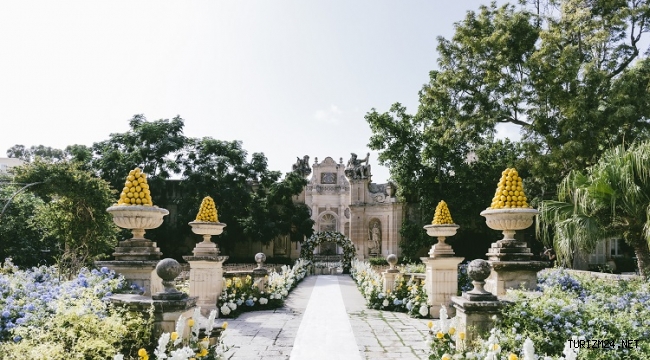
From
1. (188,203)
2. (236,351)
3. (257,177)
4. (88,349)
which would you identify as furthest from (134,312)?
(257,177)

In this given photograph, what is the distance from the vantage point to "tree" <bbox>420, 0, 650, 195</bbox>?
14617mm

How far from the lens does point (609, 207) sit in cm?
905

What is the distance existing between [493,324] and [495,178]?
65.8 feet

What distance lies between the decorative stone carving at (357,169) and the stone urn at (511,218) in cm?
2217

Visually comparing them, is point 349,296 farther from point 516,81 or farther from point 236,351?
point 516,81

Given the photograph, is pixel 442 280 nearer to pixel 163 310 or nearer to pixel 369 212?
pixel 163 310

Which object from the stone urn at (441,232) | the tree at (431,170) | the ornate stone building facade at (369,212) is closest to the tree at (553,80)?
the tree at (431,170)

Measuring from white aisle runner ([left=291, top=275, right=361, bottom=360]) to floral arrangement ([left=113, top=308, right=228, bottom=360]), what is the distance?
1.79m

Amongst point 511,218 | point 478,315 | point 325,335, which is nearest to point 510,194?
point 511,218

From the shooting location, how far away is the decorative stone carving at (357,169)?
29734 mm

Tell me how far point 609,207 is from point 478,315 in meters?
5.73

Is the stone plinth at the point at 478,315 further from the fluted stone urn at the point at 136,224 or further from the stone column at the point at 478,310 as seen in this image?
the fluted stone urn at the point at 136,224

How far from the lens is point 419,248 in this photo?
25188 millimetres

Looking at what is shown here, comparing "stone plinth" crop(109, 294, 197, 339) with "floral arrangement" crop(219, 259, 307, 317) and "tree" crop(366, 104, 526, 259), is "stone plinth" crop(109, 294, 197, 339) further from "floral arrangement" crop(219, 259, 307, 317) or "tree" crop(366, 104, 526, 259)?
"tree" crop(366, 104, 526, 259)
